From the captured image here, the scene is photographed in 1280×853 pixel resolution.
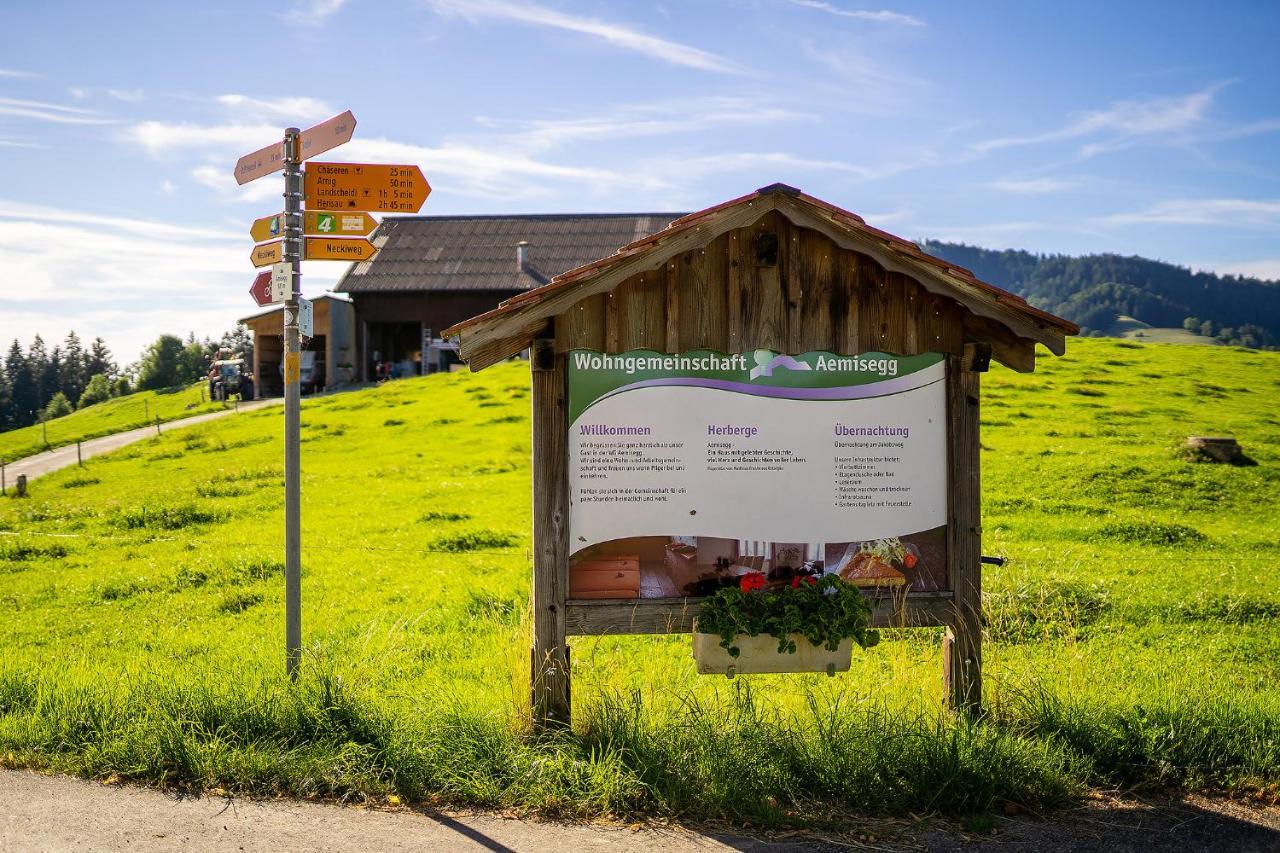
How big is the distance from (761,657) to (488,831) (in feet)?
6.39

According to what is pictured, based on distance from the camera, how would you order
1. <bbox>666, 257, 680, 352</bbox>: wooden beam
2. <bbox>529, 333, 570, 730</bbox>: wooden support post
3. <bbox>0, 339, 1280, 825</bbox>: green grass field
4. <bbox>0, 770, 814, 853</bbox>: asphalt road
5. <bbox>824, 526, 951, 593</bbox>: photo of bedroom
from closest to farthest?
<bbox>0, 770, 814, 853</bbox>: asphalt road → <bbox>0, 339, 1280, 825</bbox>: green grass field → <bbox>529, 333, 570, 730</bbox>: wooden support post → <bbox>666, 257, 680, 352</bbox>: wooden beam → <bbox>824, 526, 951, 593</bbox>: photo of bedroom

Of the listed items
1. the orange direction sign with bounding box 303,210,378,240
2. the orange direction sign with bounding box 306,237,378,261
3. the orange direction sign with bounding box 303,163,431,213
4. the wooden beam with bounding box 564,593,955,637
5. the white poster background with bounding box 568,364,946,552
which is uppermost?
the orange direction sign with bounding box 303,163,431,213

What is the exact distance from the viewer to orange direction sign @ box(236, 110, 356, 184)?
595 cm

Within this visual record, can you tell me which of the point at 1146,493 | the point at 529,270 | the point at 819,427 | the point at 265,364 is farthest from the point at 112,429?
the point at 819,427

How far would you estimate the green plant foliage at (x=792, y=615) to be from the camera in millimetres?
5789

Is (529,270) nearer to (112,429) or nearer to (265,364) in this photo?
(265,364)

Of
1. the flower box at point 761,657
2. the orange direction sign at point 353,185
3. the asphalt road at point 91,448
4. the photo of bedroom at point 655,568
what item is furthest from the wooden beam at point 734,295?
the asphalt road at point 91,448

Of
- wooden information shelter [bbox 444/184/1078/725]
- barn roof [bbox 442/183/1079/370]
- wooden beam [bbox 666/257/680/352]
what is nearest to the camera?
barn roof [bbox 442/183/1079/370]

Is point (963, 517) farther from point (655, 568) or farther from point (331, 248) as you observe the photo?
point (331, 248)

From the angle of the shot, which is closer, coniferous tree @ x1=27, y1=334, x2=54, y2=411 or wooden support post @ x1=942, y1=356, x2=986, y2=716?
wooden support post @ x1=942, y1=356, x2=986, y2=716

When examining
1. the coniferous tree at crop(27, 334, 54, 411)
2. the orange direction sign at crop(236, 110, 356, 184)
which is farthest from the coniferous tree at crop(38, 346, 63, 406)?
the orange direction sign at crop(236, 110, 356, 184)

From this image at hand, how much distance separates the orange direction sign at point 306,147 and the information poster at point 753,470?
Result: 200 cm

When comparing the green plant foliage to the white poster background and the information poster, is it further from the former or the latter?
the white poster background

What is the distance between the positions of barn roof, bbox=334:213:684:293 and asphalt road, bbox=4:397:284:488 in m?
8.09
